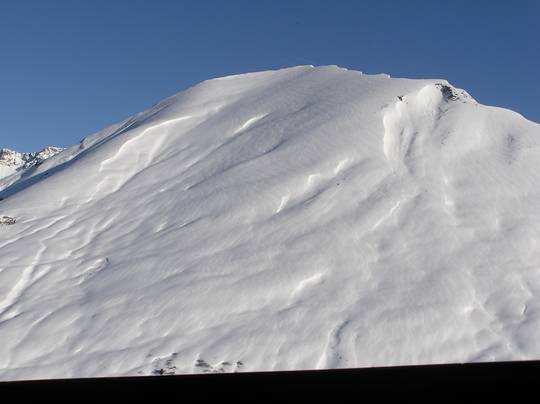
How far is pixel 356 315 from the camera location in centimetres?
1182

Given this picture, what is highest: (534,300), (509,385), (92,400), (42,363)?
(534,300)

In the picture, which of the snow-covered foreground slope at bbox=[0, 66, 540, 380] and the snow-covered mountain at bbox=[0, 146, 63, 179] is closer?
the snow-covered foreground slope at bbox=[0, 66, 540, 380]

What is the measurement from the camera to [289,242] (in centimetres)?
1464

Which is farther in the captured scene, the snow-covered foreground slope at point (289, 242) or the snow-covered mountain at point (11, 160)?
the snow-covered mountain at point (11, 160)

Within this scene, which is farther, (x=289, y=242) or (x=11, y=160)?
(x=11, y=160)

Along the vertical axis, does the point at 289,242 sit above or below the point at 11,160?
below

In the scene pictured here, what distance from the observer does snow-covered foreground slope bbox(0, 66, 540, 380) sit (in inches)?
433

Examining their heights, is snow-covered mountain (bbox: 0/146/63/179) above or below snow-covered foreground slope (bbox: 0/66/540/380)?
above

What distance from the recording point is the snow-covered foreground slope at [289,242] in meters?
11.0

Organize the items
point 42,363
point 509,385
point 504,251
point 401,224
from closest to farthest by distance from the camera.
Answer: point 509,385 → point 42,363 → point 504,251 → point 401,224

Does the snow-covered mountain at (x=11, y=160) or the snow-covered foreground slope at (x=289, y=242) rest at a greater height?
the snow-covered mountain at (x=11, y=160)

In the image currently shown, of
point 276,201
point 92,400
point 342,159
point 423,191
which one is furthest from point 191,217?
point 92,400

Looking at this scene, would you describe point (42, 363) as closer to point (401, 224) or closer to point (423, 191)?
point (401, 224)

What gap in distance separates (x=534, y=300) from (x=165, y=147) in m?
13.6
